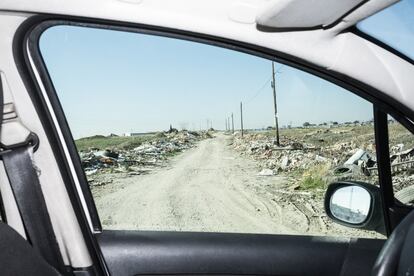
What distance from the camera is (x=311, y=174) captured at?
2270 mm

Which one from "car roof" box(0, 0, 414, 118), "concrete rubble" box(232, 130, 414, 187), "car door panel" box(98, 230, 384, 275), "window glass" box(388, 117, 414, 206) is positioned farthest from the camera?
"car door panel" box(98, 230, 384, 275)

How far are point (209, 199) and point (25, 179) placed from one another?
1.45 metres

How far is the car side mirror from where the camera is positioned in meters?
1.83

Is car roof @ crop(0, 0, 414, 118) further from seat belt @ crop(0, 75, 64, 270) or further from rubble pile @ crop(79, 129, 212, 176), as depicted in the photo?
rubble pile @ crop(79, 129, 212, 176)

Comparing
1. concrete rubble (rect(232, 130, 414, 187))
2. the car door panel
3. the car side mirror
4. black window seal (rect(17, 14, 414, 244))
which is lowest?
the car door panel

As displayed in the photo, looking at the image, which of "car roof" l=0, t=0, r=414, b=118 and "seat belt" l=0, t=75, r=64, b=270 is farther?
"seat belt" l=0, t=75, r=64, b=270

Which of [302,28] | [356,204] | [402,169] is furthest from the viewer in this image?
[356,204]

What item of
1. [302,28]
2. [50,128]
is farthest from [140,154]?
[302,28]

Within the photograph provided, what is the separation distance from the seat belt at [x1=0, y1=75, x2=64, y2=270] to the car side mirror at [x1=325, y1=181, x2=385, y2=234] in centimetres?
117

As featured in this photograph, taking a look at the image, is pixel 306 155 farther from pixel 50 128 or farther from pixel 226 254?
pixel 50 128

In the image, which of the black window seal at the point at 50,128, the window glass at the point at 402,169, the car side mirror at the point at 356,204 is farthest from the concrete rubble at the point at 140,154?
the window glass at the point at 402,169

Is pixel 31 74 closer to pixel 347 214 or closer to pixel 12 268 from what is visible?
pixel 12 268

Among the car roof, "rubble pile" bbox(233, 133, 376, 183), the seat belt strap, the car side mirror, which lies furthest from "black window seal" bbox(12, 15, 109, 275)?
the car side mirror

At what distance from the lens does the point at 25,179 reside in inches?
70.5
